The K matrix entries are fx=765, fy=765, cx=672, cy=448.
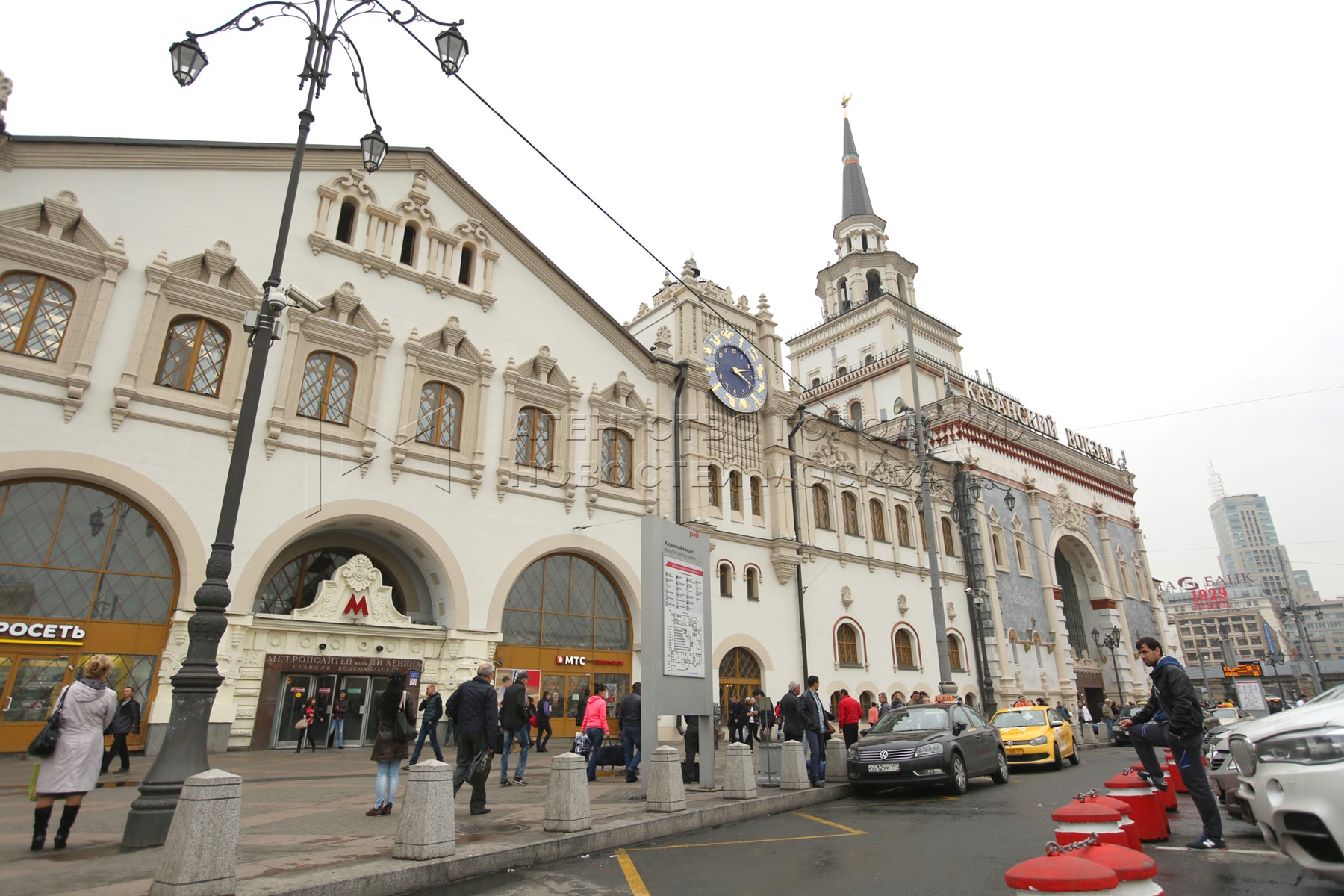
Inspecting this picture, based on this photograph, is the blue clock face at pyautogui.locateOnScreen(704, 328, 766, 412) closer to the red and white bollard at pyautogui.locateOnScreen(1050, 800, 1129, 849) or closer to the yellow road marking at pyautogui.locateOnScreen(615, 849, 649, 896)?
the yellow road marking at pyautogui.locateOnScreen(615, 849, 649, 896)

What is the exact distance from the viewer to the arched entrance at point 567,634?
2077cm

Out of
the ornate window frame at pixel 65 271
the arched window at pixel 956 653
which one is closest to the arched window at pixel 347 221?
the ornate window frame at pixel 65 271

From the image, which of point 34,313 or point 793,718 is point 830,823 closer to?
point 793,718

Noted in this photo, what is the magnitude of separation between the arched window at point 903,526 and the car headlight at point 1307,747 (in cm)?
2874

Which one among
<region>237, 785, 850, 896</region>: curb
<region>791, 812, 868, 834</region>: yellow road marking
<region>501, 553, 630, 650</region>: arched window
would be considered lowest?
<region>791, 812, 868, 834</region>: yellow road marking

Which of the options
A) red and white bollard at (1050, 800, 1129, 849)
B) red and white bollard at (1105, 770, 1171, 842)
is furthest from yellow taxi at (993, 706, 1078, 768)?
red and white bollard at (1050, 800, 1129, 849)

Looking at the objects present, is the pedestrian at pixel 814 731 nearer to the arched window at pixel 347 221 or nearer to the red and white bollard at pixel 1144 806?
the red and white bollard at pixel 1144 806

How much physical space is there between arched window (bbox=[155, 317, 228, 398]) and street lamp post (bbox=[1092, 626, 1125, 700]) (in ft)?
134

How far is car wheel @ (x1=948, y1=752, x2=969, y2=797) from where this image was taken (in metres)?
12.7

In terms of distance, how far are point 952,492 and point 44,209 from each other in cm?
3509

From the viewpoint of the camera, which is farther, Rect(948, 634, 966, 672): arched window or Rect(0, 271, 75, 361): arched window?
Rect(948, 634, 966, 672): arched window

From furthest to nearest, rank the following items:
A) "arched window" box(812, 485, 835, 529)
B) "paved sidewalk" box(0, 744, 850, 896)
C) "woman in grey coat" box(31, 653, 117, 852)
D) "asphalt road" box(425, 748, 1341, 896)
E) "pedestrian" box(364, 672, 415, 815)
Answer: "arched window" box(812, 485, 835, 529)
"pedestrian" box(364, 672, 415, 815)
"woman in grey coat" box(31, 653, 117, 852)
"asphalt road" box(425, 748, 1341, 896)
"paved sidewalk" box(0, 744, 850, 896)

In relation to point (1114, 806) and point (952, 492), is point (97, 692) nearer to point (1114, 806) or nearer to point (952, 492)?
point (1114, 806)

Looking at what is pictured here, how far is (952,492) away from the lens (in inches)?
1474
